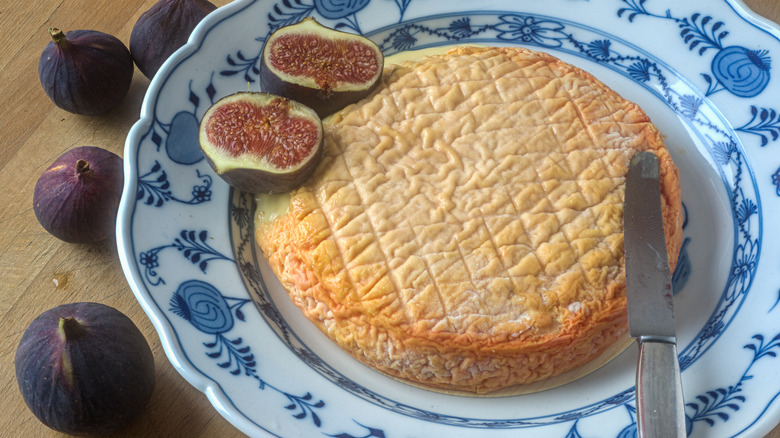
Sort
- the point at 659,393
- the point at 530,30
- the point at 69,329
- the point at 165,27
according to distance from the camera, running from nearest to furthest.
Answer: the point at 659,393 < the point at 69,329 < the point at 165,27 < the point at 530,30

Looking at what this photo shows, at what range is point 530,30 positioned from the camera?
3863mm

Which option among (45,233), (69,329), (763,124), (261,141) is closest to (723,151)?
(763,124)

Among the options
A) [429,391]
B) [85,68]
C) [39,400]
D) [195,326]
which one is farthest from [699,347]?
[85,68]

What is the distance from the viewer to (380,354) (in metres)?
2.93

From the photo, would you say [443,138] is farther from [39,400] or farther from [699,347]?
[39,400]

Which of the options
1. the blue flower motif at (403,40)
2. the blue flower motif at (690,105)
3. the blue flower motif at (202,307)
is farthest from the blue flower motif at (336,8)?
the blue flower motif at (690,105)

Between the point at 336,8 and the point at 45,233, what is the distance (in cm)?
190

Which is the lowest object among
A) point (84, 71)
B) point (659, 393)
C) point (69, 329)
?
point (69, 329)

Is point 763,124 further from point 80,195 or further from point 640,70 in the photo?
point 80,195

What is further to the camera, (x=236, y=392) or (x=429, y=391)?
(x=429, y=391)

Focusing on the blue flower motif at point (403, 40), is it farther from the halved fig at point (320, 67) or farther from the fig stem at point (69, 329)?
the fig stem at point (69, 329)

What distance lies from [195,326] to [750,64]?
9.70 feet

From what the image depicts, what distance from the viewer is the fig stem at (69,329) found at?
275 cm

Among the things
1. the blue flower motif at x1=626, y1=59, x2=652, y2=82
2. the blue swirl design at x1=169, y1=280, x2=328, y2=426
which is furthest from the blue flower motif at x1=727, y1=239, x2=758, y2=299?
the blue swirl design at x1=169, y1=280, x2=328, y2=426
